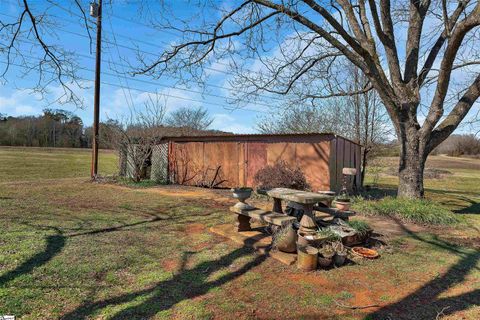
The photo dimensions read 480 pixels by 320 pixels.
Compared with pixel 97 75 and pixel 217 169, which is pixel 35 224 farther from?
pixel 97 75

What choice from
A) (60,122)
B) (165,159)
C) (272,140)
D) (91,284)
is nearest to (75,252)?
(91,284)

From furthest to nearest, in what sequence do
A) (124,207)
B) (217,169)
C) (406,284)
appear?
1. (217,169)
2. (124,207)
3. (406,284)

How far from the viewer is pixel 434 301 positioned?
2863 mm

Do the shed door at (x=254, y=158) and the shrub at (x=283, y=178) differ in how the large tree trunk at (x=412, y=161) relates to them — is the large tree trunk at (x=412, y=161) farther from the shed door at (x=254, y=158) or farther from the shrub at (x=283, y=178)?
the shed door at (x=254, y=158)

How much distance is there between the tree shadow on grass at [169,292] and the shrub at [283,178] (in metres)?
5.55

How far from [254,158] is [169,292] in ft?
27.9

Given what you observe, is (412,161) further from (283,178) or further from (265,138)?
(265,138)

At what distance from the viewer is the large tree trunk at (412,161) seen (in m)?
7.52

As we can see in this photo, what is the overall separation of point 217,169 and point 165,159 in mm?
2789

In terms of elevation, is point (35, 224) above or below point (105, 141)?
below

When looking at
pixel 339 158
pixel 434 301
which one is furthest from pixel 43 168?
pixel 434 301

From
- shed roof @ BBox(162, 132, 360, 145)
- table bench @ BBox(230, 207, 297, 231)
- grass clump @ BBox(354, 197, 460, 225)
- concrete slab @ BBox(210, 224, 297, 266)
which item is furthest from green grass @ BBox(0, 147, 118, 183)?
grass clump @ BBox(354, 197, 460, 225)

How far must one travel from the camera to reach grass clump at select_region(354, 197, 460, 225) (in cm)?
628

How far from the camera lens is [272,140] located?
10.7m
